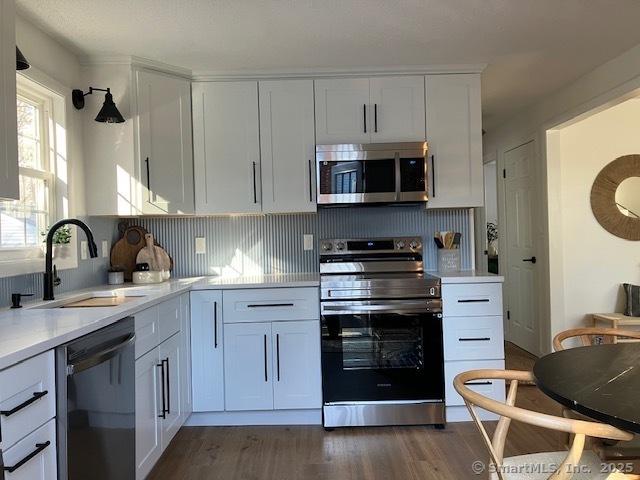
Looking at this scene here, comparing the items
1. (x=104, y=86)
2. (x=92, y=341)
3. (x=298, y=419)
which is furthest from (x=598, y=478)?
(x=104, y=86)

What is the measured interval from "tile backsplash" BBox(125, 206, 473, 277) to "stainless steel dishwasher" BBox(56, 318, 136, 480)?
1.44 meters

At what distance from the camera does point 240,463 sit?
7.58 feet

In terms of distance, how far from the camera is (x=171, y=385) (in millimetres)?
2369

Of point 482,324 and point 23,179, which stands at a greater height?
point 23,179

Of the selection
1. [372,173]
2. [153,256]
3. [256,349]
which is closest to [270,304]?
[256,349]

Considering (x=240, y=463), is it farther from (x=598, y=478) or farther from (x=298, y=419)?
(x=598, y=478)

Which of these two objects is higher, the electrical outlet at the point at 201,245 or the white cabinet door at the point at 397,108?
the white cabinet door at the point at 397,108

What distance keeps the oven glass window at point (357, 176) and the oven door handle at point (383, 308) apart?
74cm

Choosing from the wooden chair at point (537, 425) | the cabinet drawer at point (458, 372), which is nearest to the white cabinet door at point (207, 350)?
the cabinet drawer at point (458, 372)

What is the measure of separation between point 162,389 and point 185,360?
389 mm

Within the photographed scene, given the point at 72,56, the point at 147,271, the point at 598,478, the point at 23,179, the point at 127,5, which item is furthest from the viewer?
the point at 147,271

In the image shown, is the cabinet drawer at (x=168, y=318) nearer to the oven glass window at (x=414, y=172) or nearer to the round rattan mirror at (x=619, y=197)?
the oven glass window at (x=414, y=172)

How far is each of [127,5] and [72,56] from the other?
0.76m

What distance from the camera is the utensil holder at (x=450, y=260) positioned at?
3.05m
